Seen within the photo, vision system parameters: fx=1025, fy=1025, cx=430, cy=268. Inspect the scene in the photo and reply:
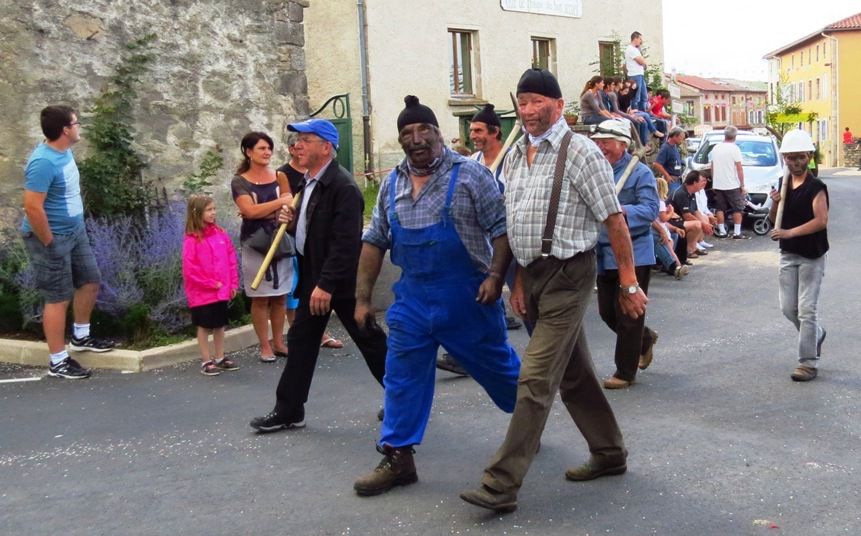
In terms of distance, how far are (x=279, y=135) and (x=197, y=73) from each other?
1.40m

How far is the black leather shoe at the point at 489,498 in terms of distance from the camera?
4.44m

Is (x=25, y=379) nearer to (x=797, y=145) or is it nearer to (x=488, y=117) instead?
(x=488, y=117)

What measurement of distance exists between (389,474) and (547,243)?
1354 millimetres

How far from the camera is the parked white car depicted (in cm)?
1820

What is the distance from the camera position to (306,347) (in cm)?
595

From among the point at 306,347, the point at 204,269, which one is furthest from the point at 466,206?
the point at 204,269

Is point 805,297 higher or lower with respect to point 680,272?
higher

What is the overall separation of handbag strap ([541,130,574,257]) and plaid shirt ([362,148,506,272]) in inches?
12.2

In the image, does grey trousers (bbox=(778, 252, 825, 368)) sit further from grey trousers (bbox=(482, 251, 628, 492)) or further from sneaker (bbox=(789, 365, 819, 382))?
grey trousers (bbox=(482, 251, 628, 492))

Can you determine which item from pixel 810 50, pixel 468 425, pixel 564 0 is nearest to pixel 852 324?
pixel 468 425

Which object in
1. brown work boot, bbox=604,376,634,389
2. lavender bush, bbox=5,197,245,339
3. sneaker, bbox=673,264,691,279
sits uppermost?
lavender bush, bbox=5,197,245,339

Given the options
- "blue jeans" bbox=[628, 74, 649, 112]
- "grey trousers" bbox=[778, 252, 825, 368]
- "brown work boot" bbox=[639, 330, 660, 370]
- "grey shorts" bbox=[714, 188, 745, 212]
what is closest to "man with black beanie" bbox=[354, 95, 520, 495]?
"brown work boot" bbox=[639, 330, 660, 370]

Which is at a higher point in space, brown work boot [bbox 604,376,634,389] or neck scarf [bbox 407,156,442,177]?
neck scarf [bbox 407,156,442,177]

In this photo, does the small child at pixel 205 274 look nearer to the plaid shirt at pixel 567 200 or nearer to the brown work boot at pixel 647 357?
the brown work boot at pixel 647 357
